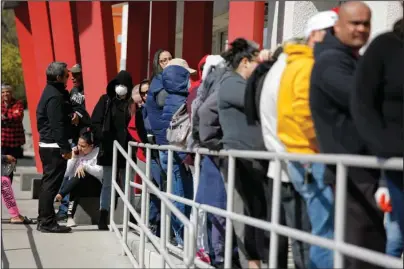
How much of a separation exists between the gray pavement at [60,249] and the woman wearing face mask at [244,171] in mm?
1940

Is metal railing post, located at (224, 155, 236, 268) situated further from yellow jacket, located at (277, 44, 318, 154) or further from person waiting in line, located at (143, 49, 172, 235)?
person waiting in line, located at (143, 49, 172, 235)

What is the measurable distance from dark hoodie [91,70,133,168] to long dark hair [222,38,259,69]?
347cm

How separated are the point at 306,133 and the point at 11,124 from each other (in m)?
8.61

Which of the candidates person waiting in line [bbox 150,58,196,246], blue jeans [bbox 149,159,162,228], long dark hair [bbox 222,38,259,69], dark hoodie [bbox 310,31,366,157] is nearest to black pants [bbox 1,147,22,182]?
blue jeans [bbox 149,159,162,228]

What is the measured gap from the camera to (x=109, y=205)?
9.58 metres

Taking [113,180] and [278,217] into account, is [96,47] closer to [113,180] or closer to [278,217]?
[113,180]

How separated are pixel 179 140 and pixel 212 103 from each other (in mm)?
1134

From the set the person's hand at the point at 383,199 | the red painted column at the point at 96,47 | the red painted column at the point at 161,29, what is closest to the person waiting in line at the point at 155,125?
the person's hand at the point at 383,199

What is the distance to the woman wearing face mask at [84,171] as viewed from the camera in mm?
9830

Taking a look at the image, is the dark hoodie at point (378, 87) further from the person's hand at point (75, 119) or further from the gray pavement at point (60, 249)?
the person's hand at point (75, 119)

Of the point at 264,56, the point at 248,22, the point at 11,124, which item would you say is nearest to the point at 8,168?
the point at 11,124

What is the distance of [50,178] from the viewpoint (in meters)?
9.02

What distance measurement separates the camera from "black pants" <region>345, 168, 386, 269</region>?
445 centimetres

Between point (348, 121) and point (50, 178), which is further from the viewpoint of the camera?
point (50, 178)
